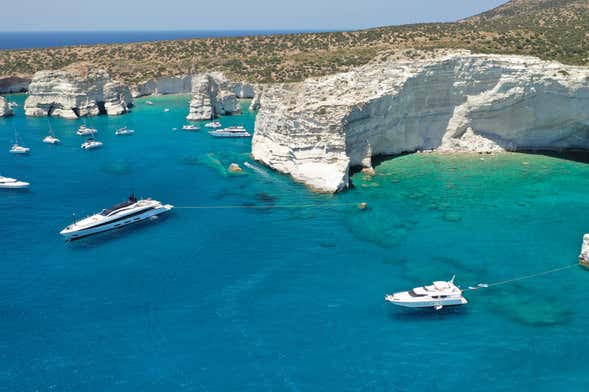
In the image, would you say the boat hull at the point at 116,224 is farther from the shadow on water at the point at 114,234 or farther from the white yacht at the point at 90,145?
the white yacht at the point at 90,145

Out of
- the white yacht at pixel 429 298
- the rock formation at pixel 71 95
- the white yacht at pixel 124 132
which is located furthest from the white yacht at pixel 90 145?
the white yacht at pixel 429 298

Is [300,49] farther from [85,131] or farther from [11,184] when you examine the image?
[11,184]

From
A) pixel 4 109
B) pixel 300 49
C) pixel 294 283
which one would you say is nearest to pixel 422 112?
pixel 294 283

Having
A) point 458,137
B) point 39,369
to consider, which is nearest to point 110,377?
point 39,369

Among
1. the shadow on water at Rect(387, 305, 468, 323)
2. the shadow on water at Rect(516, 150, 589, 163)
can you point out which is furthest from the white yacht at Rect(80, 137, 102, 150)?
the shadow on water at Rect(516, 150, 589, 163)

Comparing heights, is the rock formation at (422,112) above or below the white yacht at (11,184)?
above

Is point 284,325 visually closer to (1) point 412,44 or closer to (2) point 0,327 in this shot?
(2) point 0,327
